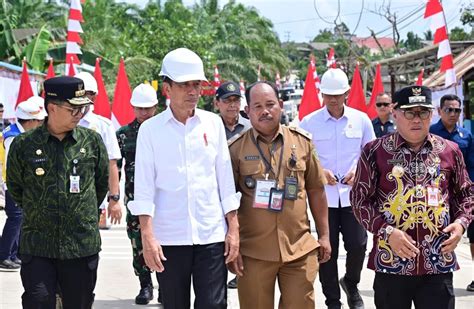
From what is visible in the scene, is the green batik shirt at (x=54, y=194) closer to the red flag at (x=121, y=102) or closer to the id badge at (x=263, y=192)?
the id badge at (x=263, y=192)

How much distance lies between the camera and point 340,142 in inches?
264

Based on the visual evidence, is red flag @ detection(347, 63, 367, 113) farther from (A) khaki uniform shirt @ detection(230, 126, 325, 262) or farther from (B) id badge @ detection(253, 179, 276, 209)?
(B) id badge @ detection(253, 179, 276, 209)

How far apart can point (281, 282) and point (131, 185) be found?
9.00 ft

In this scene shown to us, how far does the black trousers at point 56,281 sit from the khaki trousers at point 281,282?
1.02 metres

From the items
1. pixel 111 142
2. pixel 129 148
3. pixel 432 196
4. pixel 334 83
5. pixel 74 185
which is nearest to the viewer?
pixel 432 196

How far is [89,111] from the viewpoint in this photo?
7641 millimetres

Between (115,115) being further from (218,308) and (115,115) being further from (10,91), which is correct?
(218,308)

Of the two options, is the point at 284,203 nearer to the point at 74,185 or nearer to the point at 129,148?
the point at 74,185

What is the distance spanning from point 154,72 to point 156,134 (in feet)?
97.2

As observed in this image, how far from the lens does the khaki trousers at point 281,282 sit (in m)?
4.90

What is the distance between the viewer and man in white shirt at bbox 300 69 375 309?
6.66 m

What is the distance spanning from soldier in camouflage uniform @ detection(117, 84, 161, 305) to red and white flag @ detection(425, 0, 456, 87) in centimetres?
529

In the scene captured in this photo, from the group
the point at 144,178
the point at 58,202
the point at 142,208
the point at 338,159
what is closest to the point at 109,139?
the point at 338,159

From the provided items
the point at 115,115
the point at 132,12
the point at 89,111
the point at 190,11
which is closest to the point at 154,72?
the point at 190,11
